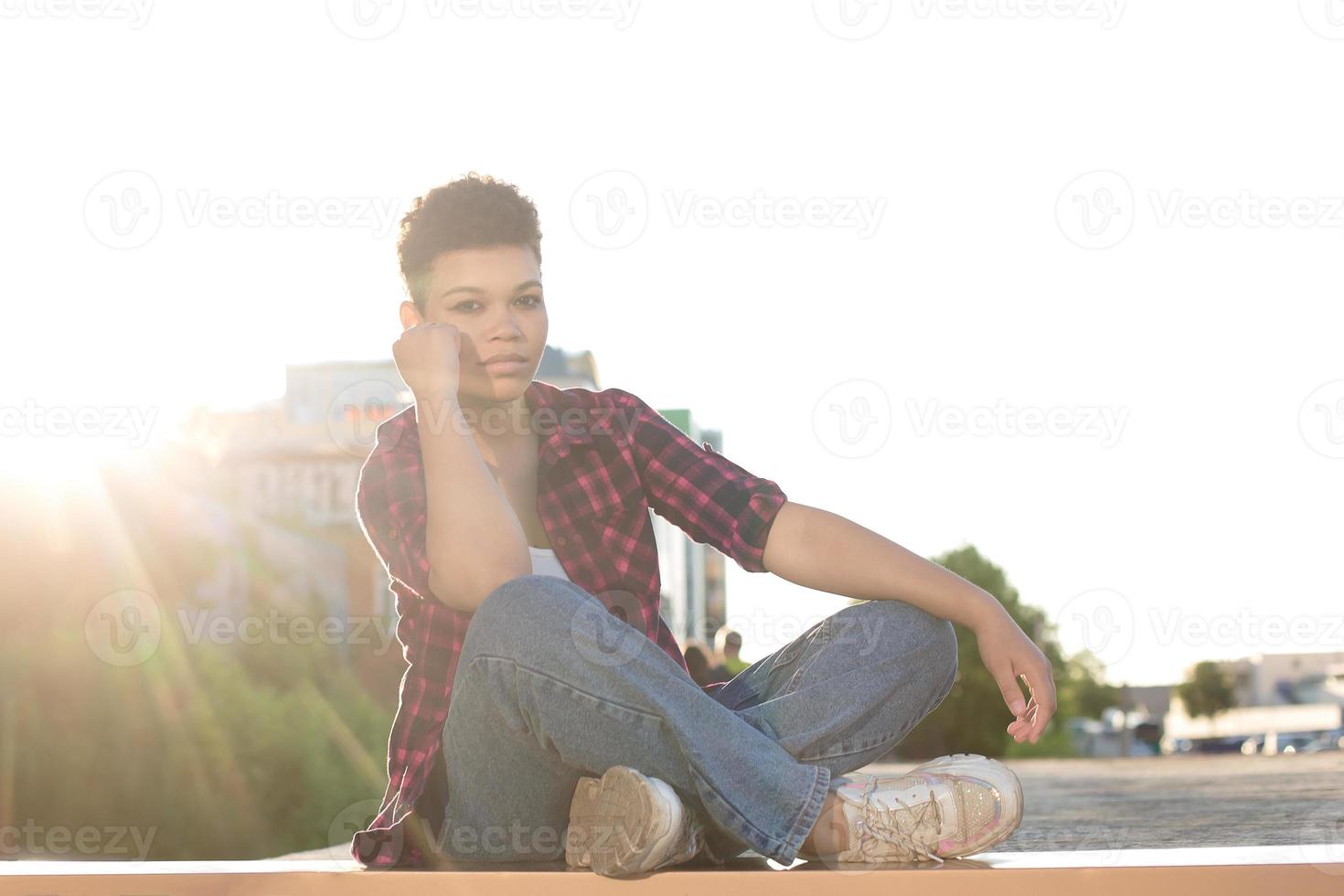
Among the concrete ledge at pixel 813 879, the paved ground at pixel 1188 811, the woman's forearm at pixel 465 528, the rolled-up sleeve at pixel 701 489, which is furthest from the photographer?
the paved ground at pixel 1188 811

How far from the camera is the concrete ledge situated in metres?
1.84

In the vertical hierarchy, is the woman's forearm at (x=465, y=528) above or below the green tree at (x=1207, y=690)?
above

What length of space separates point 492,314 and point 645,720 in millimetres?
932

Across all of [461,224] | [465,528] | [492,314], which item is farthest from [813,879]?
[461,224]

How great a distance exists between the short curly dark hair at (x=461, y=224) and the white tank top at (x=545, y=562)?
0.58 metres

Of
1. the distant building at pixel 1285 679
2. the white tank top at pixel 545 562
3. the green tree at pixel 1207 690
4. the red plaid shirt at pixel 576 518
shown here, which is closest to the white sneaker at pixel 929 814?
the red plaid shirt at pixel 576 518

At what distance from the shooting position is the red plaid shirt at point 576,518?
2463 mm

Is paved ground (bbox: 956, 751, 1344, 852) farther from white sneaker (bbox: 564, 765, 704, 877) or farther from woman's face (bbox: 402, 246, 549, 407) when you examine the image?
woman's face (bbox: 402, 246, 549, 407)

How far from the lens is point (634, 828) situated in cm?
196

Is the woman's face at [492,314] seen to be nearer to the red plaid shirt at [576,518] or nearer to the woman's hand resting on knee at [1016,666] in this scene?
the red plaid shirt at [576,518]

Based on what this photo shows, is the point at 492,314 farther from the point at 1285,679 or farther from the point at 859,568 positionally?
the point at 1285,679

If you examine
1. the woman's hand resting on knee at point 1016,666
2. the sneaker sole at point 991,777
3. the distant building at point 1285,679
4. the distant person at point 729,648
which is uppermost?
the woman's hand resting on knee at point 1016,666

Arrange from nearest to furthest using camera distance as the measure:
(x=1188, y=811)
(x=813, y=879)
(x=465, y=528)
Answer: (x=813, y=879) → (x=465, y=528) → (x=1188, y=811)

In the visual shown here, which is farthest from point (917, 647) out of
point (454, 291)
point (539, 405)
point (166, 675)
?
point (166, 675)
